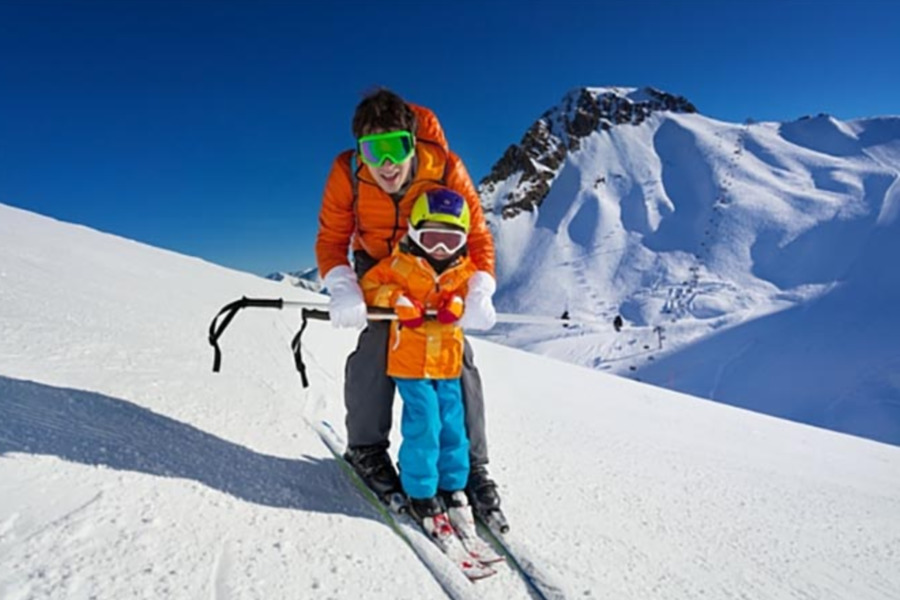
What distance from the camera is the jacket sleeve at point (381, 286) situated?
8.32 feet

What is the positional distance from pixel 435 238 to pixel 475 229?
391 mm

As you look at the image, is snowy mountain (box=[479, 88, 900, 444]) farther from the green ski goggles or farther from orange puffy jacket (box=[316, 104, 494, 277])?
the green ski goggles

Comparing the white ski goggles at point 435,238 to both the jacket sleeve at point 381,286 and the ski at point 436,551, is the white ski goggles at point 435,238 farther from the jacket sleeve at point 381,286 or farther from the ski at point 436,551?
the ski at point 436,551

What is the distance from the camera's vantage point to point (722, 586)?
216 cm

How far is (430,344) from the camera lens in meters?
2.47

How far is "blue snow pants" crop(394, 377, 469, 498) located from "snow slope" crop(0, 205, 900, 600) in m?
0.25

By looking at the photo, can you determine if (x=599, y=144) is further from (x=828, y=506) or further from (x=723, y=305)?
(x=828, y=506)

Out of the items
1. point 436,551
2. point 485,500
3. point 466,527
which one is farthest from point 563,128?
point 436,551

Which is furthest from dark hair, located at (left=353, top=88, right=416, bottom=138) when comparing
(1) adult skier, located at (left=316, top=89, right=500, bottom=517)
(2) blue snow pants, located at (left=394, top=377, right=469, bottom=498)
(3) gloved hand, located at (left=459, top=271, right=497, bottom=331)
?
(2) blue snow pants, located at (left=394, top=377, right=469, bottom=498)

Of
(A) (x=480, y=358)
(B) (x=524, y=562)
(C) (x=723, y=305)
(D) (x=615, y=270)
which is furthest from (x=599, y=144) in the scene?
(B) (x=524, y=562)

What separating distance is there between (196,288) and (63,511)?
23.3 feet

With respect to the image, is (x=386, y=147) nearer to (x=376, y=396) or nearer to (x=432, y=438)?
(x=376, y=396)

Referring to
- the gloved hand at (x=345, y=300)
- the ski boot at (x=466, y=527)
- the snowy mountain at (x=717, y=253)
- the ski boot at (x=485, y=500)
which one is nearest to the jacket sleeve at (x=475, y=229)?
the gloved hand at (x=345, y=300)

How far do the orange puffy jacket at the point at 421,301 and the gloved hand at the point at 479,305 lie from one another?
5cm
